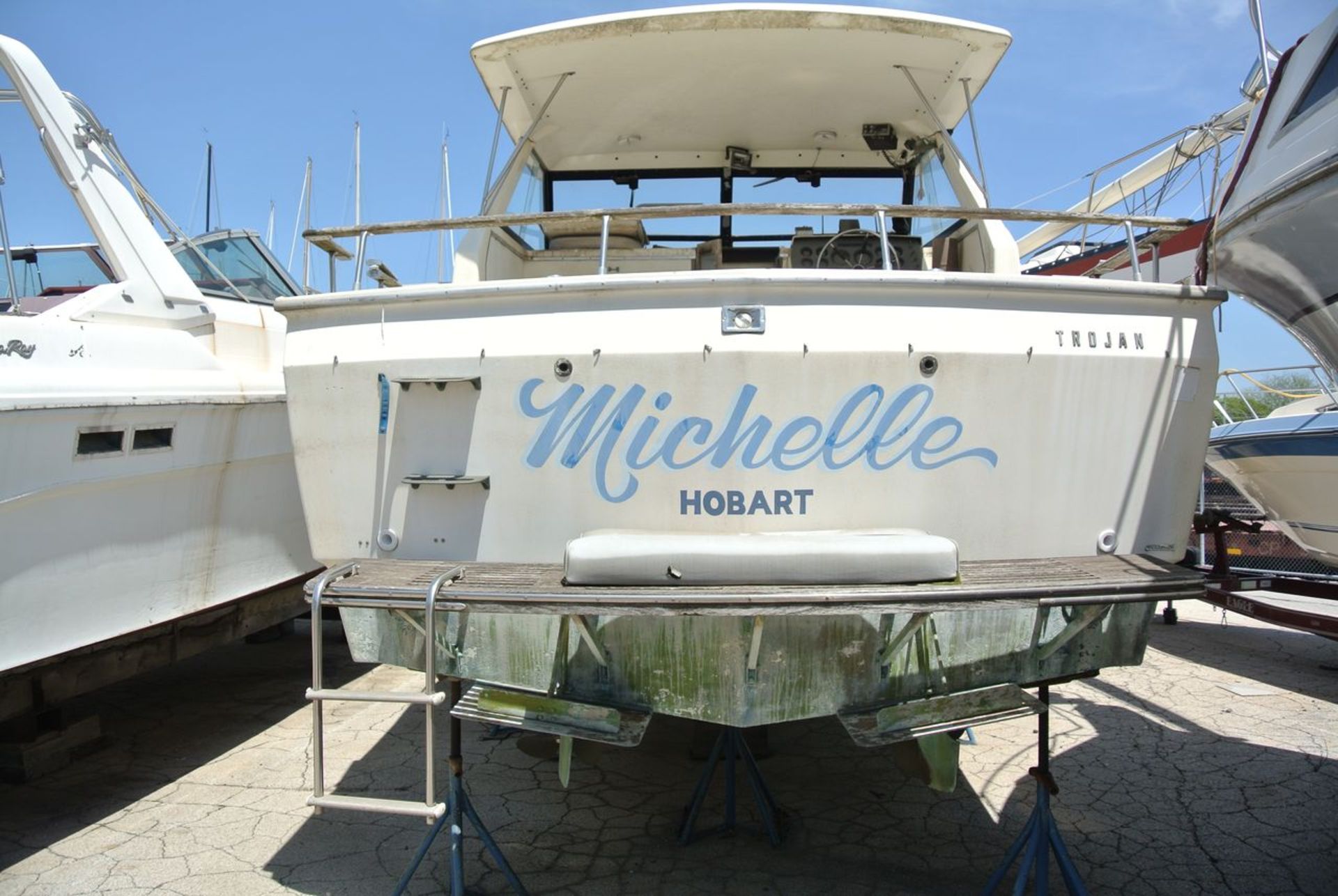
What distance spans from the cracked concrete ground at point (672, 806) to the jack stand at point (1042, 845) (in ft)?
1.04

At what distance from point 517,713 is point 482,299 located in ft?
4.64

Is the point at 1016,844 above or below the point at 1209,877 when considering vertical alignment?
above

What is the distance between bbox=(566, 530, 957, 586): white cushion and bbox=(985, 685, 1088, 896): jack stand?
754 mm

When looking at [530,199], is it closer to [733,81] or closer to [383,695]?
[733,81]

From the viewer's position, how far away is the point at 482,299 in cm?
317

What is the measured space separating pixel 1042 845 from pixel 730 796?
1264 millimetres

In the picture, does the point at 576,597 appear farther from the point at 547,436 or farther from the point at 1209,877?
the point at 1209,877

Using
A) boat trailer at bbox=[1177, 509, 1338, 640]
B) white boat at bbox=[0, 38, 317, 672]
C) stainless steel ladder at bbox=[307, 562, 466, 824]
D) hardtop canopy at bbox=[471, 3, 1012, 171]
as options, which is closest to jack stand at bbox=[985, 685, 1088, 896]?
stainless steel ladder at bbox=[307, 562, 466, 824]

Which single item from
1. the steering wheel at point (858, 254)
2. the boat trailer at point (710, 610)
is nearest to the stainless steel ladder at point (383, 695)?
the boat trailer at point (710, 610)

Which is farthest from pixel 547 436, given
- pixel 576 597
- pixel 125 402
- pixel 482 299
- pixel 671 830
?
pixel 125 402

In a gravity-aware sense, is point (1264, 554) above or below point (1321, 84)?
below

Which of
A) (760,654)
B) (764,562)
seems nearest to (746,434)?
(764,562)

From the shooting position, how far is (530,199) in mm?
5531

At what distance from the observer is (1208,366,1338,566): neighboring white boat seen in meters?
4.97
